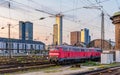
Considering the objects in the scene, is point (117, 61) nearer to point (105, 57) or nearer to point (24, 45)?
point (105, 57)

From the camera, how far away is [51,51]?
4419 centimetres

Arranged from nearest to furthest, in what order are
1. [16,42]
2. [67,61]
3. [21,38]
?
[67,61] < [16,42] < [21,38]

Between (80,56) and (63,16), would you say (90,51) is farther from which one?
(63,16)

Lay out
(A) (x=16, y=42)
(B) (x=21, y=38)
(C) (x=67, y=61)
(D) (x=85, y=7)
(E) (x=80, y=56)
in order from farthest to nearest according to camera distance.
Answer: (B) (x=21, y=38) < (A) (x=16, y=42) < (E) (x=80, y=56) < (C) (x=67, y=61) < (D) (x=85, y=7)

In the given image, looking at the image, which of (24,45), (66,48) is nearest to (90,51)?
(66,48)

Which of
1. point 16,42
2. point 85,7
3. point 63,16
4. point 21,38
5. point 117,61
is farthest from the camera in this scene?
point 21,38

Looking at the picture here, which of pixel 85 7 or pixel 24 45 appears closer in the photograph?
pixel 85 7

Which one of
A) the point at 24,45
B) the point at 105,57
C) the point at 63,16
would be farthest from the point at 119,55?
the point at 24,45

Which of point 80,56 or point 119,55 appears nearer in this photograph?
point 80,56

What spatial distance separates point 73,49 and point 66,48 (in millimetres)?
3344

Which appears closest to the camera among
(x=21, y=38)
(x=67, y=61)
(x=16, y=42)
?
(x=67, y=61)

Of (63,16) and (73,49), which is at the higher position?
(63,16)

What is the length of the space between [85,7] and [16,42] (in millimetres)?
104252

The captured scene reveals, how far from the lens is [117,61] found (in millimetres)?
58969
